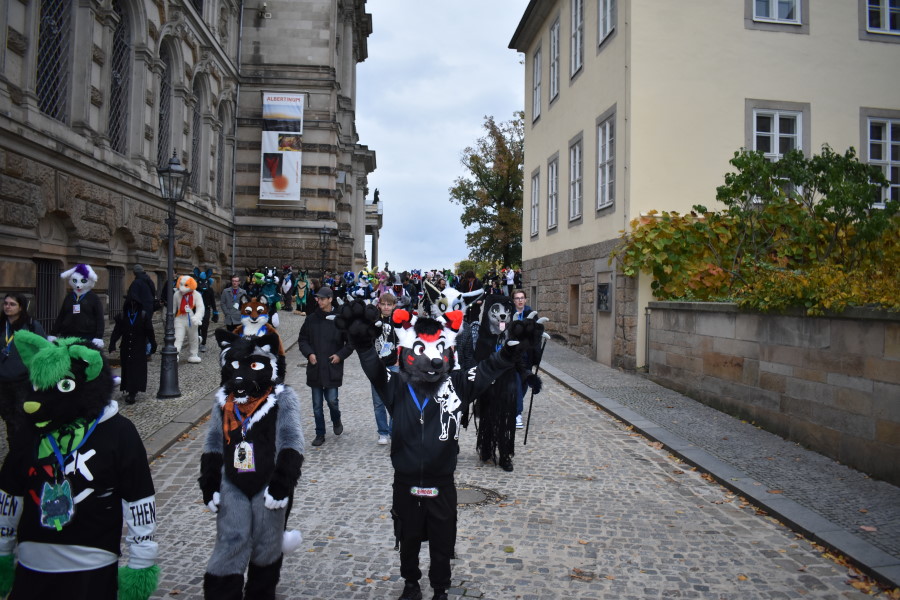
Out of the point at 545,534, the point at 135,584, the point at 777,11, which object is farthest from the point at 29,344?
the point at 777,11

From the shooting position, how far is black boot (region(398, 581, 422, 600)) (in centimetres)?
429

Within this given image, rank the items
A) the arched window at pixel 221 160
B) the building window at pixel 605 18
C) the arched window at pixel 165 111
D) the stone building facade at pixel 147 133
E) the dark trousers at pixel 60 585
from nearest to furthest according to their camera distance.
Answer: the dark trousers at pixel 60 585
the stone building facade at pixel 147 133
the building window at pixel 605 18
the arched window at pixel 165 111
the arched window at pixel 221 160

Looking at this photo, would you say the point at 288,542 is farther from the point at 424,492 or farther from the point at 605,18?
the point at 605,18

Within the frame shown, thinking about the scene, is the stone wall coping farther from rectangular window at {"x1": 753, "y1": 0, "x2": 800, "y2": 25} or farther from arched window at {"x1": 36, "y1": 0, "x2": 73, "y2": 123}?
arched window at {"x1": 36, "y1": 0, "x2": 73, "y2": 123}

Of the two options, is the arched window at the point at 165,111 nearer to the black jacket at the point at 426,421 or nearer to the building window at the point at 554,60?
the building window at the point at 554,60

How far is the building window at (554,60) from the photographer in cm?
2058

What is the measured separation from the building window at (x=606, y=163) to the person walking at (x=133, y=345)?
10.2 meters

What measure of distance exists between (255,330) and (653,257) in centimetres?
962

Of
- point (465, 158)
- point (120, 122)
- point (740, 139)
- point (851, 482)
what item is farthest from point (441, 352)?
point (465, 158)

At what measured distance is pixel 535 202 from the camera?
2322 cm

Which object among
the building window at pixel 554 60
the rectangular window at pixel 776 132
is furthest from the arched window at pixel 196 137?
the rectangular window at pixel 776 132

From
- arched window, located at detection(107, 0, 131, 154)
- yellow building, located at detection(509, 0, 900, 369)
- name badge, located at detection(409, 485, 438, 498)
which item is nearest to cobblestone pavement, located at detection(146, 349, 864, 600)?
name badge, located at detection(409, 485, 438, 498)

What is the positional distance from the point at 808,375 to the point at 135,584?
7802 mm

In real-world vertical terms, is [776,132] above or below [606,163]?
above
